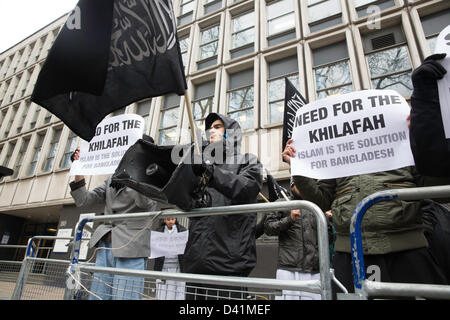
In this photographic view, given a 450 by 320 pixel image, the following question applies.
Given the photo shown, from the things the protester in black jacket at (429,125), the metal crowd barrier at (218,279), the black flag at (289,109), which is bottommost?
the metal crowd barrier at (218,279)

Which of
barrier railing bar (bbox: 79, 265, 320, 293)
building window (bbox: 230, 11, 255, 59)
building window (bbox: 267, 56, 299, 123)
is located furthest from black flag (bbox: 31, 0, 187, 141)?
building window (bbox: 230, 11, 255, 59)

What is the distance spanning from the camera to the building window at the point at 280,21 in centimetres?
920

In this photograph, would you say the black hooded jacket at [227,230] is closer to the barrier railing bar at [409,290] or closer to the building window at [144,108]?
the barrier railing bar at [409,290]

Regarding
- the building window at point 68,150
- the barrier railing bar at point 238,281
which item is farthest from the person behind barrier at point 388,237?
the building window at point 68,150

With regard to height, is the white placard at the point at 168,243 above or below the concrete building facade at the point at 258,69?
below

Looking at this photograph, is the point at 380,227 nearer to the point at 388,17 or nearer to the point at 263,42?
the point at 388,17

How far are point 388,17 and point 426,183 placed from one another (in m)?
8.13

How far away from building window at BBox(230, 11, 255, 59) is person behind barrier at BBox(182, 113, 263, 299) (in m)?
8.84

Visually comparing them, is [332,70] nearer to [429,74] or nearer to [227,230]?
[429,74]

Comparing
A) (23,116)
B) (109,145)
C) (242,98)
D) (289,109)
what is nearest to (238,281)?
(289,109)

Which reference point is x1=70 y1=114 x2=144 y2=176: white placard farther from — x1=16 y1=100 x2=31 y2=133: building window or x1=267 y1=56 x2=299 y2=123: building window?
x1=16 y1=100 x2=31 y2=133: building window

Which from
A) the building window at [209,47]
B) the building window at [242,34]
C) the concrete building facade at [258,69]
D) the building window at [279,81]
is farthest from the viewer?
the building window at [209,47]

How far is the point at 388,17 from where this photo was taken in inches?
294

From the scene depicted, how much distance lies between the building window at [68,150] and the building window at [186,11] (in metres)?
7.79
